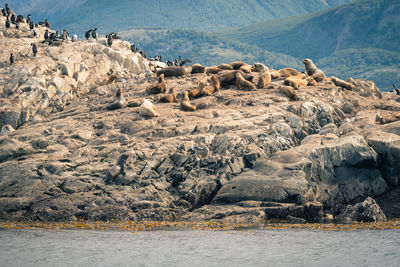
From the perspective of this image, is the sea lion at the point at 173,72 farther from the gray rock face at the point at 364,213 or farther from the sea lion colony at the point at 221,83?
the gray rock face at the point at 364,213

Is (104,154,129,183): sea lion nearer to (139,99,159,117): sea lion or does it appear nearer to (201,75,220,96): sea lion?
(139,99,159,117): sea lion

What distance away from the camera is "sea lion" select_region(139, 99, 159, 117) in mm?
25375

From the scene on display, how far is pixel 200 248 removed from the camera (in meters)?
14.5

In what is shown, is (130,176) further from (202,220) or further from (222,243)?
(222,243)

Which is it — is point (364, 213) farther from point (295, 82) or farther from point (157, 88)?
point (157, 88)

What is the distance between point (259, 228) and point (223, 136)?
6.27 m

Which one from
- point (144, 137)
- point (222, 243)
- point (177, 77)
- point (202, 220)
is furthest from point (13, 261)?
point (177, 77)

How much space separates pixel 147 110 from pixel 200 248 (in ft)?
39.3

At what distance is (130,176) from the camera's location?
2047cm

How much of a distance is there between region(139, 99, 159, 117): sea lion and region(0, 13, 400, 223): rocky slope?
319 millimetres

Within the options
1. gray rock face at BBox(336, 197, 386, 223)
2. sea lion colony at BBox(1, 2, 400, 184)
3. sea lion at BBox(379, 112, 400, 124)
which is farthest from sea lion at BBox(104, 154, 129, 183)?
sea lion at BBox(379, 112, 400, 124)

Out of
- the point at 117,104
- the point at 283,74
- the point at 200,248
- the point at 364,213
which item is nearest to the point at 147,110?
the point at 117,104

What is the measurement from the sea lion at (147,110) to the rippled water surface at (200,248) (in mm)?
9549

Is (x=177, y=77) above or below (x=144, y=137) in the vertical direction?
above
